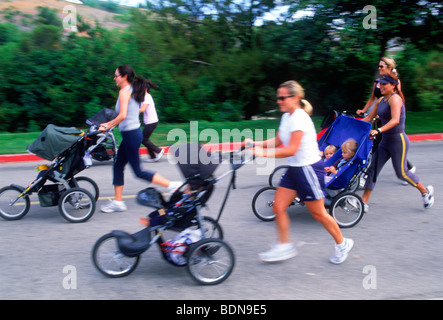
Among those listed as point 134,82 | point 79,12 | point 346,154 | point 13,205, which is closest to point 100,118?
point 134,82

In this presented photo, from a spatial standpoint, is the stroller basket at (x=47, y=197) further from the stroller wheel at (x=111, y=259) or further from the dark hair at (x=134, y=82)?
the stroller wheel at (x=111, y=259)

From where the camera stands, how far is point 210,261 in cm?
422

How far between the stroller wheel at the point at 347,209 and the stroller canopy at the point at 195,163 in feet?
6.68

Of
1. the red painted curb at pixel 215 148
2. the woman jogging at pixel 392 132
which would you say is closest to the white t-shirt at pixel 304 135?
the woman jogging at pixel 392 132

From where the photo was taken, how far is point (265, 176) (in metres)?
8.43

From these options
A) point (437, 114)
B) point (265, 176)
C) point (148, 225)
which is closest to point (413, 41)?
point (437, 114)

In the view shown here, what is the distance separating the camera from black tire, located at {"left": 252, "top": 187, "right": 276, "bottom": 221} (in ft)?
19.5

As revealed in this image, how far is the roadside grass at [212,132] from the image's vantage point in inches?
451

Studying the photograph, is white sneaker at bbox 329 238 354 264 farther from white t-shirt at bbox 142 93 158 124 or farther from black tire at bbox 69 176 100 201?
white t-shirt at bbox 142 93 158 124

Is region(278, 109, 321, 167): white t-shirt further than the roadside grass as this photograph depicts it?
No

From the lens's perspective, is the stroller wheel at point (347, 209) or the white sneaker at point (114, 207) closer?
the stroller wheel at point (347, 209)

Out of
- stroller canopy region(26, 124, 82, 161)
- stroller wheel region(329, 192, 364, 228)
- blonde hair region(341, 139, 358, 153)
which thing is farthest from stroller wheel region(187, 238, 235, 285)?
blonde hair region(341, 139, 358, 153)

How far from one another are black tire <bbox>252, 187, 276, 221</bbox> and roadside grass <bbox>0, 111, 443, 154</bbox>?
5.74 m

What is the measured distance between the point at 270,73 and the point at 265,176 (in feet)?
30.0
